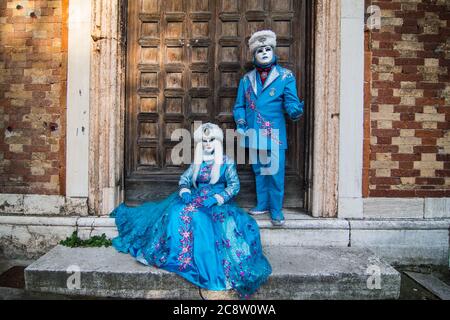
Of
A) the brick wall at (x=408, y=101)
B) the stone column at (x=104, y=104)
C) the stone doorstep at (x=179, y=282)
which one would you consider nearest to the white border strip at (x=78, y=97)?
the stone column at (x=104, y=104)

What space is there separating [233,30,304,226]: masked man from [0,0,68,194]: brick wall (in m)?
2.08

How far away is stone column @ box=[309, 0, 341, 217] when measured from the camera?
4156mm

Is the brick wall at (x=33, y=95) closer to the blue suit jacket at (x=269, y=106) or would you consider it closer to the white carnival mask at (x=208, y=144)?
the white carnival mask at (x=208, y=144)

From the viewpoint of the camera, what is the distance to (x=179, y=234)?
3.30 m

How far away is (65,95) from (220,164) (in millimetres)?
1982

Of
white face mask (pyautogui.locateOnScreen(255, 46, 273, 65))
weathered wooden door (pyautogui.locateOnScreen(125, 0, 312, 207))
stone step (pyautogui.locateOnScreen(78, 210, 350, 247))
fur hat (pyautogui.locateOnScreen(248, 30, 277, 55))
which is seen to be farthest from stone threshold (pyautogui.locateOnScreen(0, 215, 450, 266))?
fur hat (pyautogui.locateOnScreen(248, 30, 277, 55))

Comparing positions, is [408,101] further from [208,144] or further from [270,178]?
[208,144]

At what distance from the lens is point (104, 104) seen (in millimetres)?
4250

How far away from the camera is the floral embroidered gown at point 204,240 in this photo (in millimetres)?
3186

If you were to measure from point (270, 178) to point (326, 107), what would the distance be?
1.00 metres

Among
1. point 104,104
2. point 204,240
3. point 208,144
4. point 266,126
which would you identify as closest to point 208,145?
point 208,144

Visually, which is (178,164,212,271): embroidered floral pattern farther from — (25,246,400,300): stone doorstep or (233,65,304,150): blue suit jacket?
(233,65,304,150): blue suit jacket
